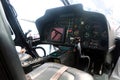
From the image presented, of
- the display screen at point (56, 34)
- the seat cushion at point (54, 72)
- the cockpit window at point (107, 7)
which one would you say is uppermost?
the cockpit window at point (107, 7)

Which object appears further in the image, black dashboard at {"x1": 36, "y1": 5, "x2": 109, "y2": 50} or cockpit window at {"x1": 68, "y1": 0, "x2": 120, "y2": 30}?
cockpit window at {"x1": 68, "y1": 0, "x2": 120, "y2": 30}

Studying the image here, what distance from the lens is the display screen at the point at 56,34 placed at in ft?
6.88

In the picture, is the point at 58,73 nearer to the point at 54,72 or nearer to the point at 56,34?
the point at 54,72

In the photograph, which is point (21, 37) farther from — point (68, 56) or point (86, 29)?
point (86, 29)

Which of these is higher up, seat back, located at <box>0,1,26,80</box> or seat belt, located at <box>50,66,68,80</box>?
seat back, located at <box>0,1,26,80</box>

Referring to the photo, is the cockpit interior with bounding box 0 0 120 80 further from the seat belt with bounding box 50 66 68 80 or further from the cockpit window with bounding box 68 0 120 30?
the seat belt with bounding box 50 66 68 80

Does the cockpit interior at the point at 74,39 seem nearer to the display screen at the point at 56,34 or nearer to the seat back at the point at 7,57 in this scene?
the display screen at the point at 56,34

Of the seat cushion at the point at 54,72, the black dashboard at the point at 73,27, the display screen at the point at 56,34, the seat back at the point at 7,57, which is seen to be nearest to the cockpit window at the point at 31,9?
the black dashboard at the point at 73,27

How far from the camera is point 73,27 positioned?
6.71ft

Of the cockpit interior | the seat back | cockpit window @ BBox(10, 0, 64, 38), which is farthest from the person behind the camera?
cockpit window @ BBox(10, 0, 64, 38)

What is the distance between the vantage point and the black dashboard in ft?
6.03

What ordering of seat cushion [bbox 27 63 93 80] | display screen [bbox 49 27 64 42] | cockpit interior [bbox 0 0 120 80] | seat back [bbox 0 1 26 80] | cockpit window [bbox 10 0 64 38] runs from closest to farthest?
1. seat back [bbox 0 1 26 80]
2. seat cushion [bbox 27 63 93 80]
3. cockpit interior [bbox 0 0 120 80]
4. display screen [bbox 49 27 64 42]
5. cockpit window [bbox 10 0 64 38]

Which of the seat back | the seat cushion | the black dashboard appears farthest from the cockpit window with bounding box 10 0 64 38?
the seat back

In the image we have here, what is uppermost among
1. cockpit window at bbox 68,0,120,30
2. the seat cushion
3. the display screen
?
cockpit window at bbox 68,0,120,30
